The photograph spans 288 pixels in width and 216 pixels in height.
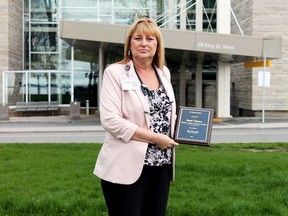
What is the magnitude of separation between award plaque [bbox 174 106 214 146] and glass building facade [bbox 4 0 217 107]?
26.3m

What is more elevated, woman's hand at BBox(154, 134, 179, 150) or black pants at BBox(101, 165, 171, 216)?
woman's hand at BBox(154, 134, 179, 150)

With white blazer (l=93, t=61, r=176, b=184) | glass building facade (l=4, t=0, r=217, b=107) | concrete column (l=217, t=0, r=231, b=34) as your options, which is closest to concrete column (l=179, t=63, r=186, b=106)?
glass building facade (l=4, t=0, r=217, b=107)

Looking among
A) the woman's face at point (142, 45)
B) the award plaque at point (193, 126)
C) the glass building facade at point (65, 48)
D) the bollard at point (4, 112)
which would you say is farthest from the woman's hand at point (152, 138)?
the glass building facade at point (65, 48)

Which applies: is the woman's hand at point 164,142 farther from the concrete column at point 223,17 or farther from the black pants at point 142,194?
the concrete column at point 223,17

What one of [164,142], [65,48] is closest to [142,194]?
[164,142]

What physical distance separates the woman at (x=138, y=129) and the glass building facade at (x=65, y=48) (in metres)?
26.3

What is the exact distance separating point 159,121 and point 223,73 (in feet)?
Result: 79.1

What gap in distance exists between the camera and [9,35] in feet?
104

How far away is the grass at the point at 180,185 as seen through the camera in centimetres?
523

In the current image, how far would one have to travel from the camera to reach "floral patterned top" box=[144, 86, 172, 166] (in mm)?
2961

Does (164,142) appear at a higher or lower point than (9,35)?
lower

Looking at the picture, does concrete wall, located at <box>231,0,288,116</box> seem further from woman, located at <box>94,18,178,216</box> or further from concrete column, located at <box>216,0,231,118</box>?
woman, located at <box>94,18,178,216</box>

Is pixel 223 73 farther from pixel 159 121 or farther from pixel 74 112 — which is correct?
pixel 159 121

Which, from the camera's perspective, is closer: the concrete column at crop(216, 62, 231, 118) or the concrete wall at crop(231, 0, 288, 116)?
the concrete column at crop(216, 62, 231, 118)
